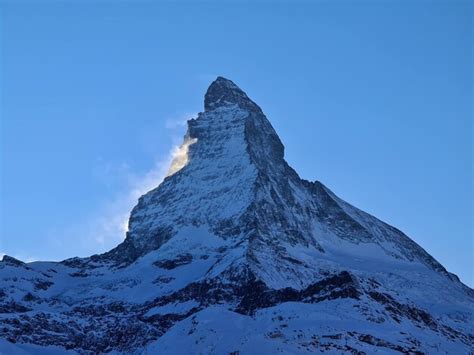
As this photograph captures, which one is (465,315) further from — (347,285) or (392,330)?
(392,330)

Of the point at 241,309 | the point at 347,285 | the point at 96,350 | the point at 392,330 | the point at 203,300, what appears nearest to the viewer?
the point at 392,330

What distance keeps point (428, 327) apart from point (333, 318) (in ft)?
68.7

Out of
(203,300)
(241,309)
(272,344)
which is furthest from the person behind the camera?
(203,300)

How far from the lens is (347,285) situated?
421 feet

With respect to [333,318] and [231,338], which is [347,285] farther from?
[231,338]

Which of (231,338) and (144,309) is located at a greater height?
(144,309)

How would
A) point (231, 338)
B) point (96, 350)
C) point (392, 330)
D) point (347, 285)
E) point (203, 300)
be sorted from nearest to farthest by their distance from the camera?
1. point (231, 338)
2. point (392, 330)
3. point (347, 285)
4. point (96, 350)
5. point (203, 300)

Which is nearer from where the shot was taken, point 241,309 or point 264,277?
point 241,309

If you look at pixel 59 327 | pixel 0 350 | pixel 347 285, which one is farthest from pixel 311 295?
pixel 59 327

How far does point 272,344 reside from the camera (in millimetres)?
98750

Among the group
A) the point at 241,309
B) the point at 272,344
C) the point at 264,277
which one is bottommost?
the point at 272,344

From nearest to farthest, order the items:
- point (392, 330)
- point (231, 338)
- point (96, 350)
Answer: point (231, 338) → point (392, 330) → point (96, 350)

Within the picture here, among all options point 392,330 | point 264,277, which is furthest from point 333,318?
point 264,277

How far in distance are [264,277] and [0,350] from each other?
195 feet
